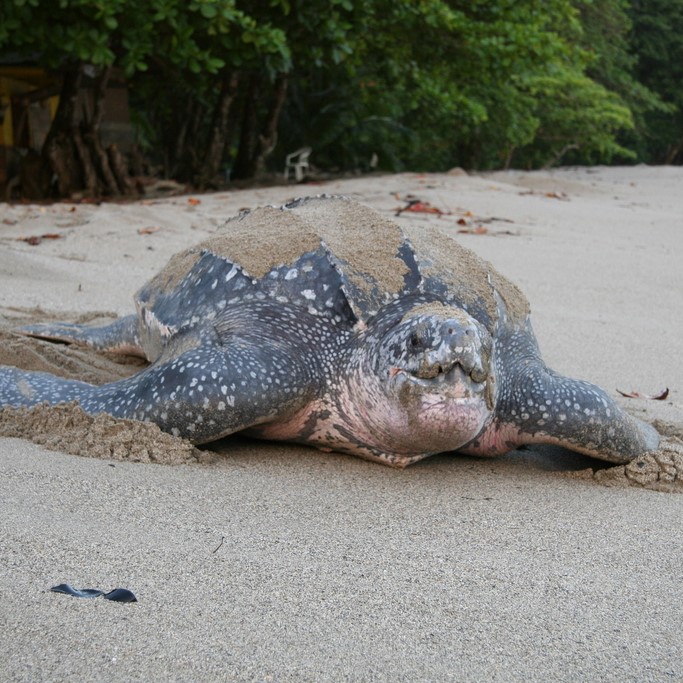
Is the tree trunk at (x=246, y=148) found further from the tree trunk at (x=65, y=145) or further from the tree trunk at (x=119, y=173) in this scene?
the tree trunk at (x=65, y=145)

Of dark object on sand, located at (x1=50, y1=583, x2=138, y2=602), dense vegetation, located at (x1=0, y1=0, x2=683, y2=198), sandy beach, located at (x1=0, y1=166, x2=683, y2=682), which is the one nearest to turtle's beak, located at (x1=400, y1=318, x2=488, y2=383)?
sandy beach, located at (x1=0, y1=166, x2=683, y2=682)

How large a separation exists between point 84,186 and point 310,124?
4.27m

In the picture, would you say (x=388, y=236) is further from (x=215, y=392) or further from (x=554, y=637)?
(x=554, y=637)

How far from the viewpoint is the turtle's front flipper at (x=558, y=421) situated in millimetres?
2375

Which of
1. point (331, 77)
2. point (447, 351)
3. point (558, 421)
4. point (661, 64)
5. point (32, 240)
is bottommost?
point (32, 240)

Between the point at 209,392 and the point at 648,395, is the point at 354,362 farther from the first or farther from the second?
the point at 648,395

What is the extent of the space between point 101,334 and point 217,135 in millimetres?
6869

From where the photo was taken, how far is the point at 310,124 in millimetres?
11969

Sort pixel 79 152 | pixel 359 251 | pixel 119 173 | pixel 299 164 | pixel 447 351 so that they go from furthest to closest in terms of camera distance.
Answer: pixel 299 164
pixel 119 173
pixel 79 152
pixel 359 251
pixel 447 351

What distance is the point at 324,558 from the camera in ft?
5.50

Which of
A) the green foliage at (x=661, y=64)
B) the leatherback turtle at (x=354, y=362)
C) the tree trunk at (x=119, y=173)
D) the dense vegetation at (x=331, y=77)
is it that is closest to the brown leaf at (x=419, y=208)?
the dense vegetation at (x=331, y=77)

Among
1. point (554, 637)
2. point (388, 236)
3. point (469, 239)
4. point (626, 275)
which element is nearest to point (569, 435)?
point (388, 236)

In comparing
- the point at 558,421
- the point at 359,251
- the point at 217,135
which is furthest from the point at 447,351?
the point at 217,135

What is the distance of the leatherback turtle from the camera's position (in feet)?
7.02
